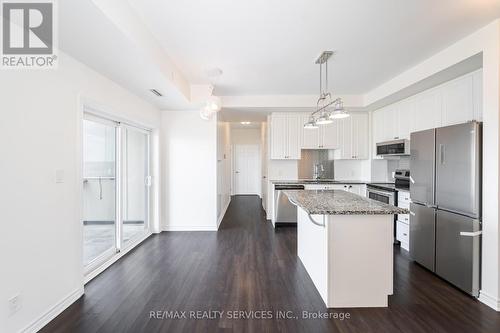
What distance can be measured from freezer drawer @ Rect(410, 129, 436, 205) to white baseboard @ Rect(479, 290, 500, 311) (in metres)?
0.97

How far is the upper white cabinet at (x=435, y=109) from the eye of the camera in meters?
2.72

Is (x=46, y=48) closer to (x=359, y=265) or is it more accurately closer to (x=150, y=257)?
(x=150, y=257)

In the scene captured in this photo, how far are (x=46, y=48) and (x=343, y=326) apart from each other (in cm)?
347

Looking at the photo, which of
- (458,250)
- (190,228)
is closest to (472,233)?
(458,250)

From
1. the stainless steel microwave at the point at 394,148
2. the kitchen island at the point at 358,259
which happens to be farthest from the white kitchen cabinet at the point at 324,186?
the kitchen island at the point at 358,259

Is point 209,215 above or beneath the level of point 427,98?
beneath

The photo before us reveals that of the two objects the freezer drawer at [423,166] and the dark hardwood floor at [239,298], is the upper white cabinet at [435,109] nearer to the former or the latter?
the freezer drawer at [423,166]

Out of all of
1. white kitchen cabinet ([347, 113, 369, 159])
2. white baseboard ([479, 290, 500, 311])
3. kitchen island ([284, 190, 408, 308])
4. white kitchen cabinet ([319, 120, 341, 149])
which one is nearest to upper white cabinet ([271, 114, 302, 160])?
white kitchen cabinet ([319, 120, 341, 149])

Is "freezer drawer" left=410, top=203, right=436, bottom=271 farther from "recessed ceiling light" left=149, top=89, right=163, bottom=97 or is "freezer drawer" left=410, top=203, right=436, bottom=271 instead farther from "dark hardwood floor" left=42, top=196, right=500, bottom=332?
"recessed ceiling light" left=149, top=89, right=163, bottom=97

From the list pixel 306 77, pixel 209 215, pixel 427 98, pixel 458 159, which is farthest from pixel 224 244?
pixel 427 98

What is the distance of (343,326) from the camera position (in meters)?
1.88

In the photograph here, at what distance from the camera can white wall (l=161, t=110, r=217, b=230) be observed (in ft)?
14.8

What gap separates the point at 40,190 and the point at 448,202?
403 centimetres

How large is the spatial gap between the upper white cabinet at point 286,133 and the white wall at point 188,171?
4.48 feet
